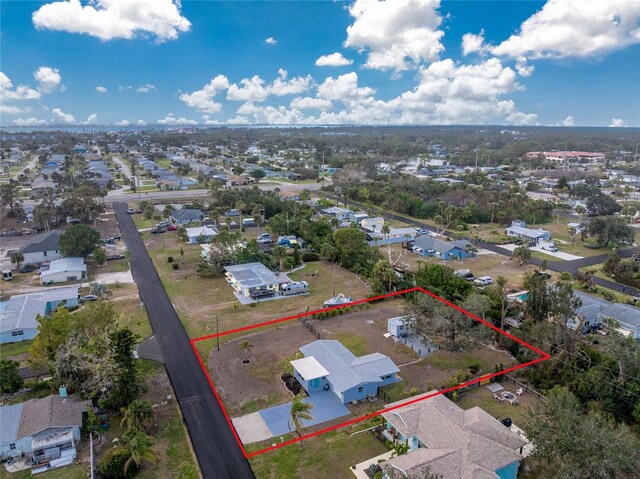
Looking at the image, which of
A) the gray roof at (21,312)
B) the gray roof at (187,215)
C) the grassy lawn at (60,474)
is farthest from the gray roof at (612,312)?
the gray roof at (187,215)

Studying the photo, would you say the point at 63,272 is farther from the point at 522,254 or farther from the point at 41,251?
the point at 522,254

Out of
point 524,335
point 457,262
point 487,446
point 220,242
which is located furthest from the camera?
point 457,262

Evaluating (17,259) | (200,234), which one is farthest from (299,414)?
(200,234)

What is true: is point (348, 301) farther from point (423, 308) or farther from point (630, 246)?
point (630, 246)

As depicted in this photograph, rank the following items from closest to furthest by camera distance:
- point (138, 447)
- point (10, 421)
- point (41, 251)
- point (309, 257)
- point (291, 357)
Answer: point (138, 447), point (10, 421), point (291, 357), point (41, 251), point (309, 257)

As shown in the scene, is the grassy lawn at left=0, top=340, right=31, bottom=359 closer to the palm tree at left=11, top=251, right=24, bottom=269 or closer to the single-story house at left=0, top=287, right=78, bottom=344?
the single-story house at left=0, top=287, right=78, bottom=344

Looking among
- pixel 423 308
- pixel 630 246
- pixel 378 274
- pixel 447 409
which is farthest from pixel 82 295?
pixel 630 246

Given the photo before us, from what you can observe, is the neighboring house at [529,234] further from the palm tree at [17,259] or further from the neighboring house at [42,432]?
the palm tree at [17,259]
